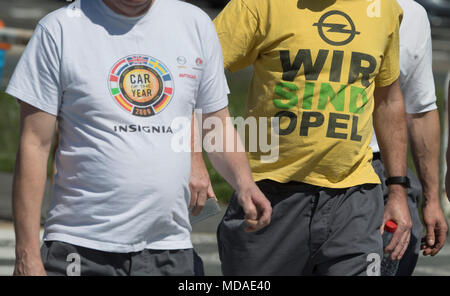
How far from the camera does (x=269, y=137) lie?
4.31 meters

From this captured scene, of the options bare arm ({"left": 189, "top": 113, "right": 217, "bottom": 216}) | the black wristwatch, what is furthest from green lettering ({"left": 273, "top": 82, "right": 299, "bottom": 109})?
the black wristwatch

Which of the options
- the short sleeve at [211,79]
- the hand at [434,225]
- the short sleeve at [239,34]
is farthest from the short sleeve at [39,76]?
the hand at [434,225]

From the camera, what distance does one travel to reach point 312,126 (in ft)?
13.9

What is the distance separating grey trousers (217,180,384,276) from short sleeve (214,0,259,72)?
1.76ft

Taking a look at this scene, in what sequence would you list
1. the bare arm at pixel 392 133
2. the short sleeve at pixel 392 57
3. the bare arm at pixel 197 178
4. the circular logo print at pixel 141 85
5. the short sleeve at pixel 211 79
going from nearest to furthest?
1. the circular logo print at pixel 141 85
2. the short sleeve at pixel 211 79
3. the bare arm at pixel 197 178
4. the short sleeve at pixel 392 57
5. the bare arm at pixel 392 133

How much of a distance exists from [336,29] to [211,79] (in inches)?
30.9

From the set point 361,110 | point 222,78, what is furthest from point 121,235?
point 361,110

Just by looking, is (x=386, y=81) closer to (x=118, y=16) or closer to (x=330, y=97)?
(x=330, y=97)

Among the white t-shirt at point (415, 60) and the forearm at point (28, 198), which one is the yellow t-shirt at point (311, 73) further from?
the forearm at point (28, 198)

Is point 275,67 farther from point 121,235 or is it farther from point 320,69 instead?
point 121,235

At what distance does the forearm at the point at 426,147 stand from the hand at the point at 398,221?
46 cm

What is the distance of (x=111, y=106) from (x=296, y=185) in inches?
46.2

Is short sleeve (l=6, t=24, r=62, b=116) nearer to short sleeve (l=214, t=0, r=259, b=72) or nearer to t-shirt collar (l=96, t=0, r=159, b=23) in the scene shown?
t-shirt collar (l=96, t=0, r=159, b=23)

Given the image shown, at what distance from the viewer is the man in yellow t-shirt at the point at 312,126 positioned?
424cm
